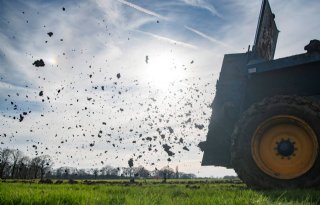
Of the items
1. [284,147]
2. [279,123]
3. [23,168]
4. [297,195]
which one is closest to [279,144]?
[284,147]

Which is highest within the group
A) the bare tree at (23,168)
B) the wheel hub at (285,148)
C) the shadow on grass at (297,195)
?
the wheel hub at (285,148)

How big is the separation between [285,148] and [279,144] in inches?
4.2

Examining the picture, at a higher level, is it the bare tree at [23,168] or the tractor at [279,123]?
the tractor at [279,123]

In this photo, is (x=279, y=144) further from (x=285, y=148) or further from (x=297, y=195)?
(x=297, y=195)

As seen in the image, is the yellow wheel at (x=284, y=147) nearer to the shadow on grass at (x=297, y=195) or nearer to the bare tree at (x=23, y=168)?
the shadow on grass at (x=297, y=195)

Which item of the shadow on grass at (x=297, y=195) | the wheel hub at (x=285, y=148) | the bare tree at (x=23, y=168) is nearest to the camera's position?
the shadow on grass at (x=297, y=195)

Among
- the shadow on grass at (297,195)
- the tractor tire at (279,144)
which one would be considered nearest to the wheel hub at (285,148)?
the tractor tire at (279,144)

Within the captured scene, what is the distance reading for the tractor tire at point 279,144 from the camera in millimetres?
4969

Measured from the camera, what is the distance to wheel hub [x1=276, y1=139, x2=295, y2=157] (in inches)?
201

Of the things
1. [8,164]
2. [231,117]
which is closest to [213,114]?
[231,117]

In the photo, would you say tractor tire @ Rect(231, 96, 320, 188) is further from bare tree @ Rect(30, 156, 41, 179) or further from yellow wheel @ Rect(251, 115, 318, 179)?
bare tree @ Rect(30, 156, 41, 179)

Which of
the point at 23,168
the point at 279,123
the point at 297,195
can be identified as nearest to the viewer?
the point at 297,195

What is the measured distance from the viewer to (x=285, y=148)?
5.14 metres

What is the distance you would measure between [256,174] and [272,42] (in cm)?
390
